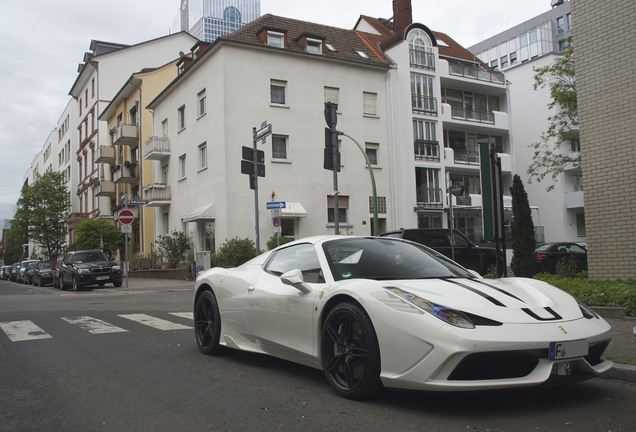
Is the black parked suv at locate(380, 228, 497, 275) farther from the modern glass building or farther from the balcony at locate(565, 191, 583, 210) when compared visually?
the modern glass building

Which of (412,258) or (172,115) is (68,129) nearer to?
(172,115)

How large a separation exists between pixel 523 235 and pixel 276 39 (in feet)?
66.1

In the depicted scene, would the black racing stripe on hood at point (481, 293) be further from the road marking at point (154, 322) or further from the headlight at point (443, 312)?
the road marking at point (154, 322)

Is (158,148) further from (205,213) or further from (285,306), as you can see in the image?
(285,306)

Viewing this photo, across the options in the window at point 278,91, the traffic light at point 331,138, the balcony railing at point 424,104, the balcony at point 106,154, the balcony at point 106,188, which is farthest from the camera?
the balcony at point 106,188

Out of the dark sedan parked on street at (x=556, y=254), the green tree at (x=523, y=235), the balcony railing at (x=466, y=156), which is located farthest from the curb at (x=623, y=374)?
the balcony railing at (x=466, y=156)

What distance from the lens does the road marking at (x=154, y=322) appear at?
8.49 meters

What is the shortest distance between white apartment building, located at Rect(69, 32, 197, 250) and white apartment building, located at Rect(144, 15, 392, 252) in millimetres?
16920

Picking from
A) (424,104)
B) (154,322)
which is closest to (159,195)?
(424,104)

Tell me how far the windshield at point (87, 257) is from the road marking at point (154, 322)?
43.7ft

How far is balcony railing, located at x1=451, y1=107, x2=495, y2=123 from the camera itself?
34.9 m

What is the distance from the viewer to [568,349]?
12.1 ft

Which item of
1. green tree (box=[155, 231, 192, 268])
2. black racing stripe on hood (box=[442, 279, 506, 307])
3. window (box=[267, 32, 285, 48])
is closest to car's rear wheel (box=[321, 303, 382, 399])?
black racing stripe on hood (box=[442, 279, 506, 307])

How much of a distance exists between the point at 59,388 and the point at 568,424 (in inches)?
159
